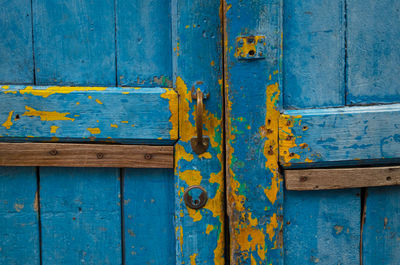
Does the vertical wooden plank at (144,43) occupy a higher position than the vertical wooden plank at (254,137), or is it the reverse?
the vertical wooden plank at (144,43)

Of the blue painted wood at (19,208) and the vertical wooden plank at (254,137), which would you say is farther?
the blue painted wood at (19,208)

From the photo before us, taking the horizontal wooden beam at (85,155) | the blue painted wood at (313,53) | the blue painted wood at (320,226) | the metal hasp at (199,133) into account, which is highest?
the blue painted wood at (313,53)

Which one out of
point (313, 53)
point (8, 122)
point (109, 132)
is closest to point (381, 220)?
point (313, 53)

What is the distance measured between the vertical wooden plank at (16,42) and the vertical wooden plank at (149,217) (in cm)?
36

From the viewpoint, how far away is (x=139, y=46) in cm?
80

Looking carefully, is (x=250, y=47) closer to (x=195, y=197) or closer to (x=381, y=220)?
(x=195, y=197)

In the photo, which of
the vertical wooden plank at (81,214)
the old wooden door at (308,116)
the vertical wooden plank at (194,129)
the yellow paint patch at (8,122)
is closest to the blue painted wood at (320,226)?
the old wooden door at (308,116)

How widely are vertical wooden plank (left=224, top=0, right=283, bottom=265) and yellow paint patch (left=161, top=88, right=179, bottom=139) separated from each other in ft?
0.39

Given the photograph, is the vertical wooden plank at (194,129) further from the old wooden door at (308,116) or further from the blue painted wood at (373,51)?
the blue painted wood at (373,51)

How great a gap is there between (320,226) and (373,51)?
0.43m

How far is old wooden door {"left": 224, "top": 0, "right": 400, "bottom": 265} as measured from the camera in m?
0.75

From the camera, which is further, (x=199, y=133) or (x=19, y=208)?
(x=19, y=208)

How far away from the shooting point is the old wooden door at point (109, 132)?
778mm

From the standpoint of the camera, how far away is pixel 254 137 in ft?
2.50
